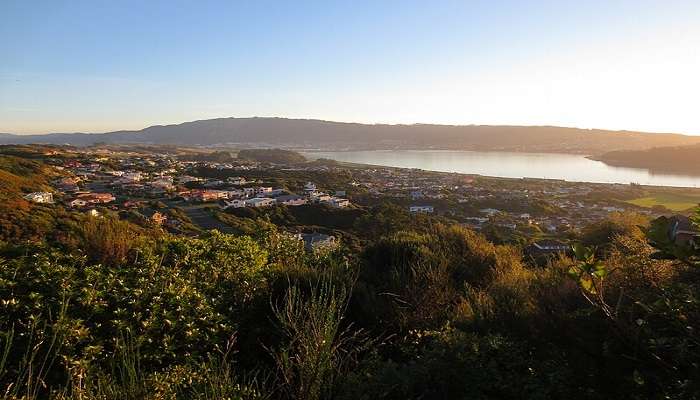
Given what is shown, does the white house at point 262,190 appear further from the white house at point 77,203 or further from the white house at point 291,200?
the white house at point 77,203

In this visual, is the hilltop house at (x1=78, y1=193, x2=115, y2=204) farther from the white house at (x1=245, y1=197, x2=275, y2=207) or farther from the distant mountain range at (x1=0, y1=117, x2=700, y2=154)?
the distant mountain range at (x1=0, y1=117, x2=700, y2=154)

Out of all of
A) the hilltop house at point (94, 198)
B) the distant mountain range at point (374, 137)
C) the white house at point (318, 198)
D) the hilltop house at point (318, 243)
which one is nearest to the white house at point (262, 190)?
the white house at point (318, 198)

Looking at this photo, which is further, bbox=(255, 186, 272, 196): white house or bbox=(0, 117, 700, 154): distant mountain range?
bbox=(0, 117, 700, 154): distant mountain range

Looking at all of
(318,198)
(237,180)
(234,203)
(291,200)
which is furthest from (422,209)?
(237,180)

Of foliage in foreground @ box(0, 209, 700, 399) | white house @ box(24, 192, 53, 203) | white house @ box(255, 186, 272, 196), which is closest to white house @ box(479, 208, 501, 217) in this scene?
white house @ box(255, 186, 272, 196)

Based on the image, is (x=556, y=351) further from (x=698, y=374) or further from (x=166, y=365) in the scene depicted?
(x=166, y=365)

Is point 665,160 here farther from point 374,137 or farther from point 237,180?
point 374,137
